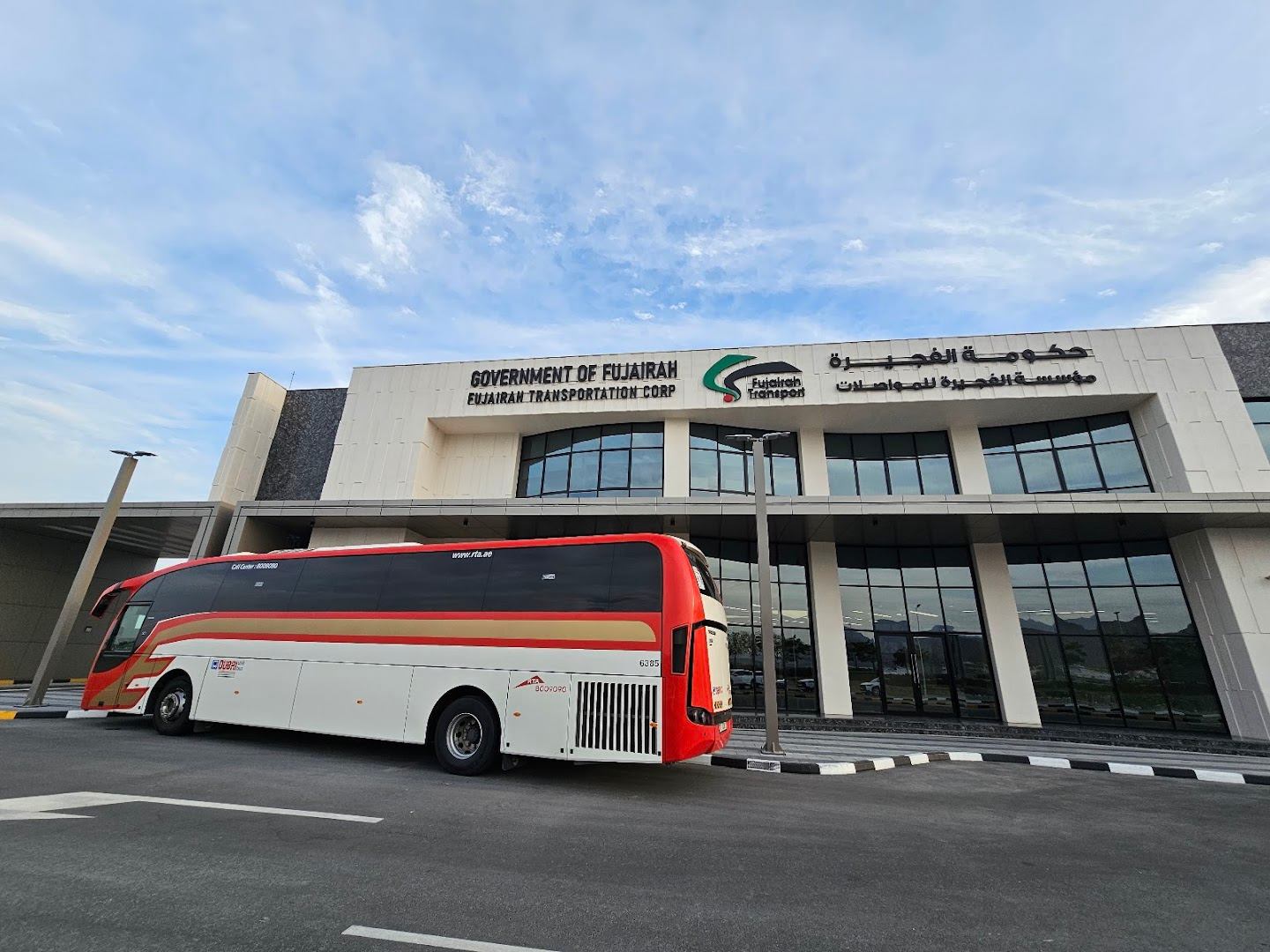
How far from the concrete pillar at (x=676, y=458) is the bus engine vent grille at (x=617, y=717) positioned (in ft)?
32.8

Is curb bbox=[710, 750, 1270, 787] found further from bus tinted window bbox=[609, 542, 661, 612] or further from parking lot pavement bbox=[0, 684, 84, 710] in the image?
parking lot pavement bbox=[0, 684, 84, 710]

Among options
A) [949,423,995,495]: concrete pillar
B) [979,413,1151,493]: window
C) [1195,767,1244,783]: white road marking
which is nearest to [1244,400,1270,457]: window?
[979,413,1151,493]: window

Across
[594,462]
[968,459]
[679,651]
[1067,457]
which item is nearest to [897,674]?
[968,459]

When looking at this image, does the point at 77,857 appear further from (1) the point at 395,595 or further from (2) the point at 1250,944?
(2) the point at 1250,944

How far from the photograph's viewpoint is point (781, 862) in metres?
4.52

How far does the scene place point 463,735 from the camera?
8234mm

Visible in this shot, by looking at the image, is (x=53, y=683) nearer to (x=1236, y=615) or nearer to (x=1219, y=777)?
(x=1219, y=777)

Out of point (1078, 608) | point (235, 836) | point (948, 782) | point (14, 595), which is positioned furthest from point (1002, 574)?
point (14, 595)

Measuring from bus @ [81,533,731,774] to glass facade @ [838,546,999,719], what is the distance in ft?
31.0

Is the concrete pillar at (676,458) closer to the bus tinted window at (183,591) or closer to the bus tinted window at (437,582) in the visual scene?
the bus tinted window at (437,582)

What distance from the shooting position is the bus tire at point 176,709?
1002 cm

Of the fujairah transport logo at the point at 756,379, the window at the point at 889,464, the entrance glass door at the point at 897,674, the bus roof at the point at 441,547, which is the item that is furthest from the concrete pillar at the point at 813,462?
the bus roof at the point at 441,547

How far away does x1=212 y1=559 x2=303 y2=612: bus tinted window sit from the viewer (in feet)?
32.1

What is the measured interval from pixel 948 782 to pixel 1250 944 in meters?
5.66
